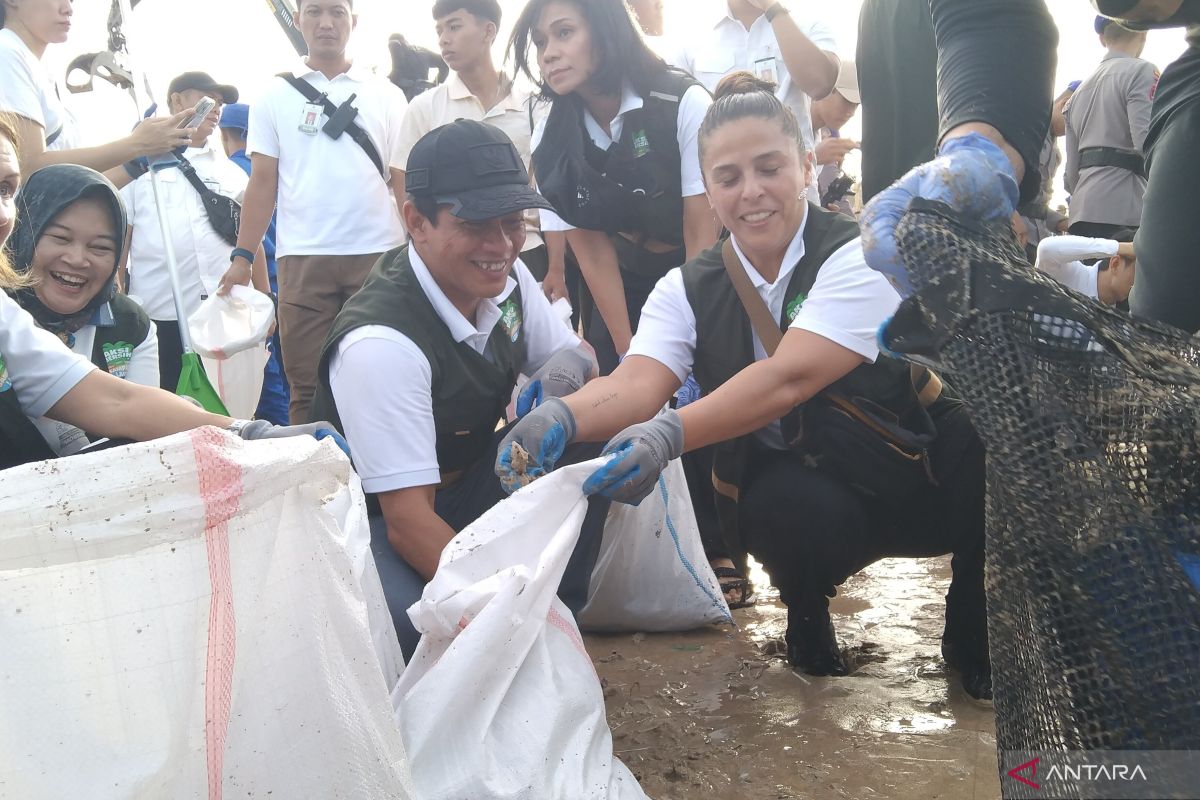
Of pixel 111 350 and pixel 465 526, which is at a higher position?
pixel 111 350

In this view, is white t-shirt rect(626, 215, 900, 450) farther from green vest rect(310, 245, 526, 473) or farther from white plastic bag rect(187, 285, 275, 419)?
white plastic bag rect(187, 285, 275, 419)

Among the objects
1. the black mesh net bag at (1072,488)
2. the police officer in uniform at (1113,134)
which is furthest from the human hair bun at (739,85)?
the police officer in uniform at (1113,134)

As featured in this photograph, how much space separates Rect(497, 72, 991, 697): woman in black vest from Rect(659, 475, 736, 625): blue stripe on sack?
5.1 inches

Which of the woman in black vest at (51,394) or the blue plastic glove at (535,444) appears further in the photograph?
the woman in black vest at (51,394)

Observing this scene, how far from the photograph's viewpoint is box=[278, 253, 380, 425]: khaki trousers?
375 centimetres

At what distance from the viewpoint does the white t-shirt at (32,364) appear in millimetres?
2039

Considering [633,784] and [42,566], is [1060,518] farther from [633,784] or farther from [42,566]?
[42,566]

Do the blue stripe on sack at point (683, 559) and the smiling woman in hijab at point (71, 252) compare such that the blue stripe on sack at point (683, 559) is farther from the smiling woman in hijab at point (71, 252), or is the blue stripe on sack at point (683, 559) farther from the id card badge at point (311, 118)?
the id card badge at point (311, 118)

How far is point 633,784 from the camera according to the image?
1604 mm

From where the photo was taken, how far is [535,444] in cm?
194

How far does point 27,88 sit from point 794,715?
288 cm

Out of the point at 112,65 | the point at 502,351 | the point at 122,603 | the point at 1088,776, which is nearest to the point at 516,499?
the point at 122,603

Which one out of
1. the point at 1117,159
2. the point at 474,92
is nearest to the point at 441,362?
the point at 474,92

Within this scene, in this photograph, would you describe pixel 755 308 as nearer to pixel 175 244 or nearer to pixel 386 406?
pixel 386 406
